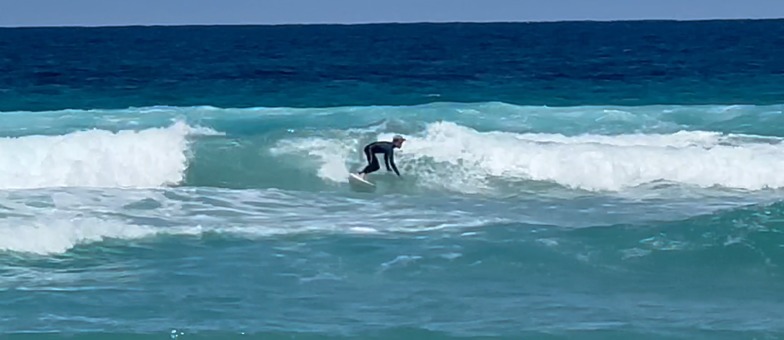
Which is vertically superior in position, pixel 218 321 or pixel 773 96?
pixel 773 96

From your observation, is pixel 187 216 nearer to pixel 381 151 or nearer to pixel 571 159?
pixel 381 151

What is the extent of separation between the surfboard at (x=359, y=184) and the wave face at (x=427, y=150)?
0.21 m

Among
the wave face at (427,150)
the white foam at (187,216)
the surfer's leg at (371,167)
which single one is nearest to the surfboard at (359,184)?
the surfer's leg at (371,167)

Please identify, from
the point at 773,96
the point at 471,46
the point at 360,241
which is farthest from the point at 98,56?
the point at 360,241

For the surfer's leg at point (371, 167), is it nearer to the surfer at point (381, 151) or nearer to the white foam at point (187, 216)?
the surfer at point (381, 151)

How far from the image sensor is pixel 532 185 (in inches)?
640

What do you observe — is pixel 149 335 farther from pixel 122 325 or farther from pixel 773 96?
pixel 773 96

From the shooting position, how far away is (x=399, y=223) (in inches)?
499

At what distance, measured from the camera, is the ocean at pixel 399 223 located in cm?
912

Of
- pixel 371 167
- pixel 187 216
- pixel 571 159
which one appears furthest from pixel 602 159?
pixel 187 216

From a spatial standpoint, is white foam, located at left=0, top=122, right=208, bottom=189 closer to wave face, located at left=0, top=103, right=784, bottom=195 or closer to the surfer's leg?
wave face, located at left=0, top=103, right=784, bottom=195

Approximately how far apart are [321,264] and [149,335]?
2.49 m

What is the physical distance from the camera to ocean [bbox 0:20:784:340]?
912cm

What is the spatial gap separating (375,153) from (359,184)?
4.05 ft
